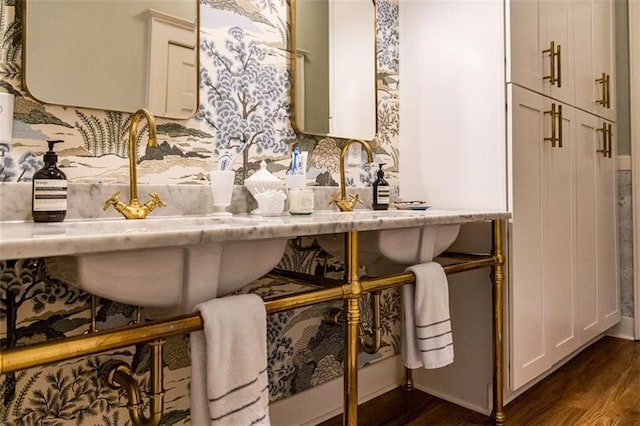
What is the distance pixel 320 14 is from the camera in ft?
5.82

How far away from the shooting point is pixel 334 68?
183cm

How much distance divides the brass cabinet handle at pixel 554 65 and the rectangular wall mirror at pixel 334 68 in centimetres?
72

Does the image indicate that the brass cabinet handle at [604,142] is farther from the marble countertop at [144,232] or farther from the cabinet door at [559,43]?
the marble countertop at [144,232]

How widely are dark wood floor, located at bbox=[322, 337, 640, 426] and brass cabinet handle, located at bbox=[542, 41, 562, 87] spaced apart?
4.22 feet

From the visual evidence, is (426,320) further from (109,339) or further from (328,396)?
(109,339)

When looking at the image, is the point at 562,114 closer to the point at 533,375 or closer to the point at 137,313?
the point at 533,375

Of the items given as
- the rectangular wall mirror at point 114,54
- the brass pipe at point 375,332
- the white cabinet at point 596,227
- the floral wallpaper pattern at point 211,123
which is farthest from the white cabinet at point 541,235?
the rectangular wall mirror at point 114,54

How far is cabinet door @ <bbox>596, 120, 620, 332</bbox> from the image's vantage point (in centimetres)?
244

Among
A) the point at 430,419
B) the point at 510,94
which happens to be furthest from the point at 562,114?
the point at 430,419

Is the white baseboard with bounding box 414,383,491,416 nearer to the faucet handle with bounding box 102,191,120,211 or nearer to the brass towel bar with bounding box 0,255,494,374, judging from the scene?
the brass towel bar with bounding box 0,255,494,374

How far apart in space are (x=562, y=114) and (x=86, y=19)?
73.5 inches

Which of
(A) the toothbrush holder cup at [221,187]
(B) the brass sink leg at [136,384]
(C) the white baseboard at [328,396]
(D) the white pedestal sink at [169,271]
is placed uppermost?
(A) the toothbrush holder cup at [221,187]

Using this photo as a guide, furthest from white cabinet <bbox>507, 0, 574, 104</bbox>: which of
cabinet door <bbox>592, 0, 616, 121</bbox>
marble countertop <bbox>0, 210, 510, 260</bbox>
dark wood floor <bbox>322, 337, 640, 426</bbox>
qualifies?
dark wood floor <bbox>322, 337, 640, 426</bbox>

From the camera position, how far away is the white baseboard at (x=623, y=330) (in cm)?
272
